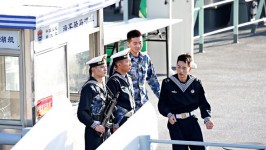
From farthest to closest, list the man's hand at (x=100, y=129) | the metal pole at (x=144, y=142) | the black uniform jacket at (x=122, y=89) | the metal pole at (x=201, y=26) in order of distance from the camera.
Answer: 1. the metal pole at (x=201, y=26)
2. the black uniform jacket at (x=122, y=89)
3. the man's hand at (x=100, y=129)
4. the metal pole at (x=144, y=142)

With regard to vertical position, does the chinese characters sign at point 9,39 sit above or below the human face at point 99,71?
above

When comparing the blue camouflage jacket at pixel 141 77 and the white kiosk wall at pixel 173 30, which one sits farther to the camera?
the white kiosk wall at pixel 173 30

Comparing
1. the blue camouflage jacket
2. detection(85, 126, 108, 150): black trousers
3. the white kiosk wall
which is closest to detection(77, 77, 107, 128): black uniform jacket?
detection(85, 126, 108, 150): black trousers

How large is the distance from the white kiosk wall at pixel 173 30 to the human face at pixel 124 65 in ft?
20.2

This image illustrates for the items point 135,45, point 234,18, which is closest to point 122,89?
point 135,45

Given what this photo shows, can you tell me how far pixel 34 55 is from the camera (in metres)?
8.41

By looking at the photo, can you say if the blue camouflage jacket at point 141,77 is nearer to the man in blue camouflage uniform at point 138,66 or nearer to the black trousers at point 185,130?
the man in blue camouflage uniform at point 138,66

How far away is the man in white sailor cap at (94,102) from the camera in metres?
8.30

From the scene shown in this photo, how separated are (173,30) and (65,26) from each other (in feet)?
23.1

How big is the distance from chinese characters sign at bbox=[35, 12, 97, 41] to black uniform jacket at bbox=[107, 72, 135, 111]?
0.77 meters

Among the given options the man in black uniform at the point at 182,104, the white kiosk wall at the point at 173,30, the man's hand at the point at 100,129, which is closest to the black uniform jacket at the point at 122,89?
the man in black uniform at the point at 182,104

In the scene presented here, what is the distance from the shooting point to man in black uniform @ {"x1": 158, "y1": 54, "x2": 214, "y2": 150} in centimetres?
888

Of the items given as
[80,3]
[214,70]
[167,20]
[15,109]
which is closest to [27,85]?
[15,109]

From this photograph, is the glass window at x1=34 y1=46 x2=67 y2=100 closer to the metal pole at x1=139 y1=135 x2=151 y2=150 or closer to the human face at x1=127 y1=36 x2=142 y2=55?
the human face at x1=127 y1=36 x2=142 y2=55
